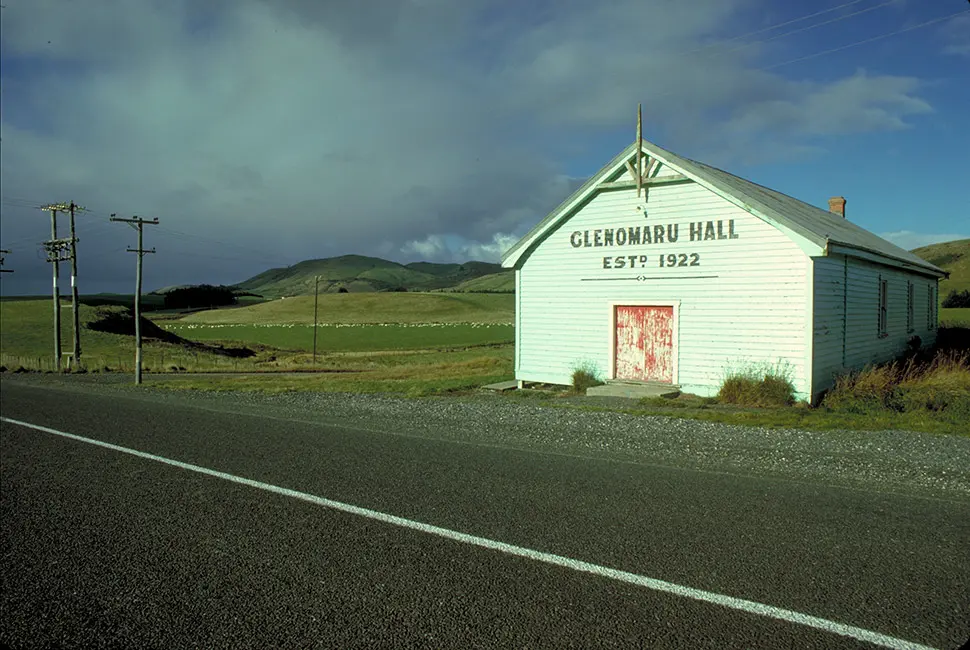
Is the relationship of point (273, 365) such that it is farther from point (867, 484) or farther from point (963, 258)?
point (963, 258)

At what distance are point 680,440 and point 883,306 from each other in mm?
13392

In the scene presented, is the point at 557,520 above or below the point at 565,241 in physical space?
below

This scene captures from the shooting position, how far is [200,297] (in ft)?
510

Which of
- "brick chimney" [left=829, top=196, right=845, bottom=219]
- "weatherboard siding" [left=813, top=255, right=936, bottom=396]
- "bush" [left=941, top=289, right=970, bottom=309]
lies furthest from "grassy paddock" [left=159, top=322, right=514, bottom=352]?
"bush" [left=941, top=289, right=970, bottom=309]

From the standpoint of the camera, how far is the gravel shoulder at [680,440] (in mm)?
7391

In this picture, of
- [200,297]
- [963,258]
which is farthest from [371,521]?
[200,297]

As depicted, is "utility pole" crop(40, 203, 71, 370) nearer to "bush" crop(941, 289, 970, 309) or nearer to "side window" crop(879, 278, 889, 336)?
"side window" crop(879, 278, 889, 336)

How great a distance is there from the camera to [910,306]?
74.2 ft

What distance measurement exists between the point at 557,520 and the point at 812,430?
6.59 metres

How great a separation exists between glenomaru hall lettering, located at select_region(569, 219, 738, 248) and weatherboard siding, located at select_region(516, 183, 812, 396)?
2.9 inches

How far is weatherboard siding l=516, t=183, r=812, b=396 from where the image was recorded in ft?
49.5

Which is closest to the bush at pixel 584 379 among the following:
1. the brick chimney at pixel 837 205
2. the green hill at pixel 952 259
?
the brick chimney at pixel 837 205

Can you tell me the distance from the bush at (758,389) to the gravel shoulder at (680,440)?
2.71m

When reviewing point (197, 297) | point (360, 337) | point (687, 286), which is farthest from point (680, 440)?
point (197, 297)
